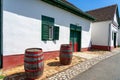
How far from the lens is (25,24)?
6.07 meters

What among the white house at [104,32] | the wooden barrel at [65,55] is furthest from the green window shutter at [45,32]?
the white house at [104,32]

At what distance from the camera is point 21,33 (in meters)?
5.88

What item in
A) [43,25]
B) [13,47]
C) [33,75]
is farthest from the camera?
[43,25]

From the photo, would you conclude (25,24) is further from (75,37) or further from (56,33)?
(75,37)

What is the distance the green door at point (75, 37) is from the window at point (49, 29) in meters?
2.37

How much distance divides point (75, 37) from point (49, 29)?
3.97 m

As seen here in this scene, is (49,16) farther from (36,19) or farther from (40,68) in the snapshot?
(40,68)

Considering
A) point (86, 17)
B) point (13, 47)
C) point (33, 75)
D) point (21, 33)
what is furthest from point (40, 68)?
point (86, 17)

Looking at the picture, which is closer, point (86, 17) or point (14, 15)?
point (14, 15)

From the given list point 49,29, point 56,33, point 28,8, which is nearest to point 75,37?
point 56,33

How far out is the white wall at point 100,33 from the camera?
13875 mm

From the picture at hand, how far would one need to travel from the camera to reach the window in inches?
284

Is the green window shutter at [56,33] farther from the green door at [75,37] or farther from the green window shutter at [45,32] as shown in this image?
the green door at [75,37]

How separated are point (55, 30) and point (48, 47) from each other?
1.41 meters
